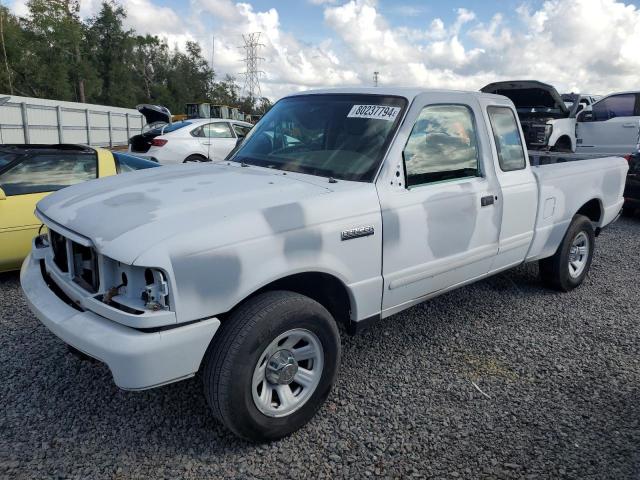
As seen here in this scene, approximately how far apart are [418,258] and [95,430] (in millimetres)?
2138

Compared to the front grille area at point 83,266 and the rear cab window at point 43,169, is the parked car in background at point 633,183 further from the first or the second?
the front grille area at point 83,266

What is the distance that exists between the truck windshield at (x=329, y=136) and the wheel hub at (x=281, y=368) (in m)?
1.13

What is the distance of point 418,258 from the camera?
Answer: 319cm

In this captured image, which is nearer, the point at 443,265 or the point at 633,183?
the point at 443,265

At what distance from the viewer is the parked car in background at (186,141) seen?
10852 mm

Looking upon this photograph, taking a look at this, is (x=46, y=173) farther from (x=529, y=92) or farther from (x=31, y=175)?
(x=529, y=92)

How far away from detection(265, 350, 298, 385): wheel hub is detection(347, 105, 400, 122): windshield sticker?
164 centimetres

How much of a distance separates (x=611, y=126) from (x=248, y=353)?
33.3 ft

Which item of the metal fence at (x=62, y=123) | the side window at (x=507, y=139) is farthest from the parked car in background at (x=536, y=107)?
the metal fence at (x=62, y=123)

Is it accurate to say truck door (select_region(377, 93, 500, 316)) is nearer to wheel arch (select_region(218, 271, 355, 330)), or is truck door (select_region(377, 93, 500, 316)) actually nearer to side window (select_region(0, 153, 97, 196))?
wheel arch (select_region(218, 271, 355, 330))

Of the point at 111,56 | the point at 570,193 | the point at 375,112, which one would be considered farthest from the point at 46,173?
the point at 111,56

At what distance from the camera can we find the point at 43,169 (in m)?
5.07

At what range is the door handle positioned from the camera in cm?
358

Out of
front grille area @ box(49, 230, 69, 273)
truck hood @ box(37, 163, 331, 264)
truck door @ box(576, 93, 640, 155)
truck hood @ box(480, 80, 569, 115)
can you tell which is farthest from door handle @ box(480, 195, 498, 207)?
truck door @ box(576, 93, 640, 155)
